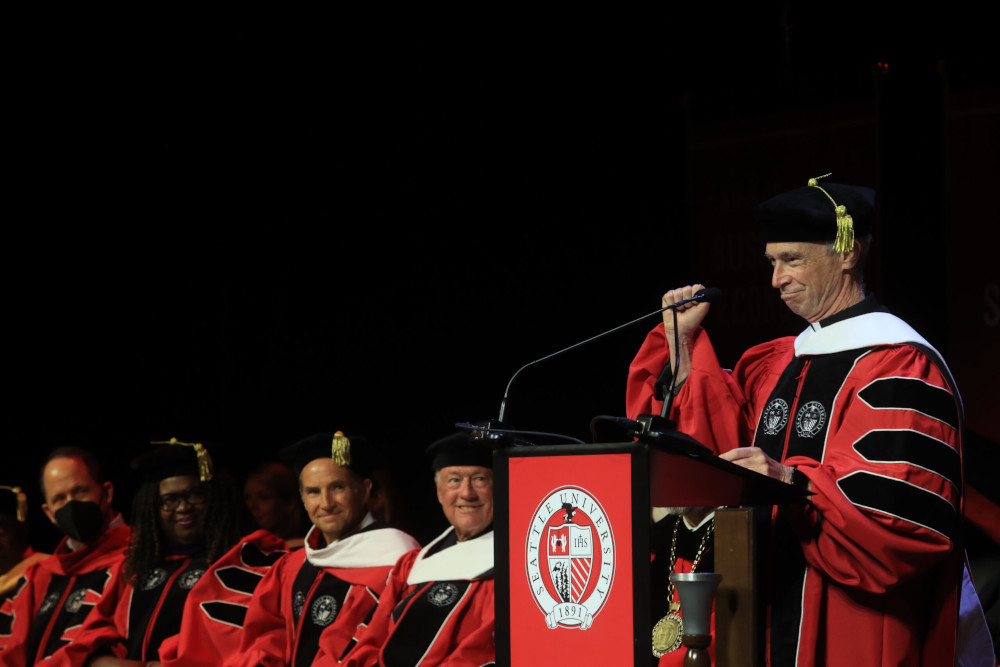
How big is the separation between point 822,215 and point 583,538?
1.17 meters

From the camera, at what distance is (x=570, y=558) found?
2268 millimetres

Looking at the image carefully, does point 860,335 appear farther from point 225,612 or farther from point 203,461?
point 203,461

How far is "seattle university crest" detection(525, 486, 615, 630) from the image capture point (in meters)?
2.23

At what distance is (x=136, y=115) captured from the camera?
20.6 feet

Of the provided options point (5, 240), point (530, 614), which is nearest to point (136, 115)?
point (5, 240)

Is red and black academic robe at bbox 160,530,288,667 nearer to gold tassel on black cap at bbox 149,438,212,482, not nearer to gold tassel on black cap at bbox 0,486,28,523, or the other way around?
gold tassel on black cap at bbox 149,438,212,482

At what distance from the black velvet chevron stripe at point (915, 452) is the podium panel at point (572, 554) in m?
0.80

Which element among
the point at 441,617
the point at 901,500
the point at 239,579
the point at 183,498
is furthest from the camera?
the point at 183,498

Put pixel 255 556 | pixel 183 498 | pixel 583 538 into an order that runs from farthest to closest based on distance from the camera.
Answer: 1. pixel 183 498
2. pixel 255 556
3. pixel 583 538

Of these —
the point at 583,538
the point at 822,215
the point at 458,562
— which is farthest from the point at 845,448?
the point at 458,562

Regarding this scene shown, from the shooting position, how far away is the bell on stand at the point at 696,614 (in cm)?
240

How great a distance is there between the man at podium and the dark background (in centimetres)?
131

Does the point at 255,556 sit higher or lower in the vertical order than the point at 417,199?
lower

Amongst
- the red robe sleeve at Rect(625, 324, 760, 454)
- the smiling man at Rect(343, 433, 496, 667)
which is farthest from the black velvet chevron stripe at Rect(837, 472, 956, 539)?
the smiling man at Rect(343, 433, 496, 667)
